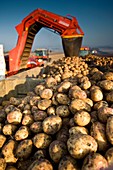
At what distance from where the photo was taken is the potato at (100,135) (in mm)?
1917

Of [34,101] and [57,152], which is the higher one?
[34,101]

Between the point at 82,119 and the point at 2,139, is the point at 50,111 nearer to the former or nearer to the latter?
the point at 82,119

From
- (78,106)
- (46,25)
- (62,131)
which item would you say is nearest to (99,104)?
(78,106)

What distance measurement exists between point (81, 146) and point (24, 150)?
0.79 meters

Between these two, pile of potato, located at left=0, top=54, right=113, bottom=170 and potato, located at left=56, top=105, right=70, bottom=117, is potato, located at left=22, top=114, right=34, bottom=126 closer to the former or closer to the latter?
pile of potato, located at left=0, top=54, right=113, bottom=170

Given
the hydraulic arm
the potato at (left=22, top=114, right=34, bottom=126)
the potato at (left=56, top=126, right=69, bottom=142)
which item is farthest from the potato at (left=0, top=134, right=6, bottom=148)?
the hydraulic arm

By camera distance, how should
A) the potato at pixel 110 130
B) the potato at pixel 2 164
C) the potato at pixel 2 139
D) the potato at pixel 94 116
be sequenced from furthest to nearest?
the potato at pixel 2 139, the potato at pixel 94 116, the potato at pixel 2 164, the potato at pixel 110 130

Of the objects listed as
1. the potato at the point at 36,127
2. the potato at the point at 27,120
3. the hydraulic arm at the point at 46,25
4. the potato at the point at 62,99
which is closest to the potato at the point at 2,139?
the potato at the point at 27,120

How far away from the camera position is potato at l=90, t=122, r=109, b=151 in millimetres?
1917

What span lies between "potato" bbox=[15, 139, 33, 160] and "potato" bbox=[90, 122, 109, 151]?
812 millimetres

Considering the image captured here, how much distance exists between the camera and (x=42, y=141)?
2164 millimetres

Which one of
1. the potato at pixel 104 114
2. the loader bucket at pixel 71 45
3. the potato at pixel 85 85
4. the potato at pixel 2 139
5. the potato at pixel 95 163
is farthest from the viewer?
the loader bucket at pixel 71 45

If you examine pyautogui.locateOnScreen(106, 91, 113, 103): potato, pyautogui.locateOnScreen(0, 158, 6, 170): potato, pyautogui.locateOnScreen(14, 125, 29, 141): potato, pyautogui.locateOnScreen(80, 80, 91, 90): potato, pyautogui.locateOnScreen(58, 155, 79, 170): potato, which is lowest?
pyautogui.locateOnScreen(0, 158, 6, 170): potato

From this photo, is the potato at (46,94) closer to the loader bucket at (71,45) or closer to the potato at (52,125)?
the potato at (52,125)
